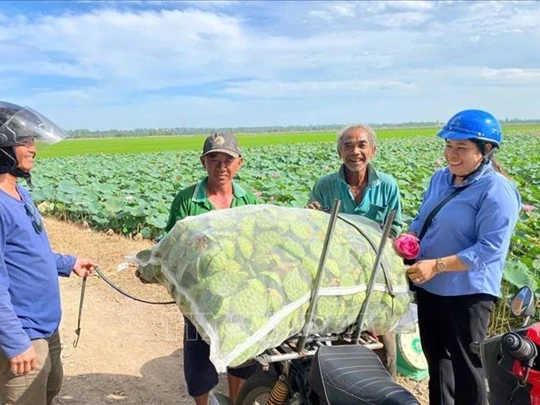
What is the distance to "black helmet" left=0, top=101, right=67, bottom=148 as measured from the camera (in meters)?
2.60

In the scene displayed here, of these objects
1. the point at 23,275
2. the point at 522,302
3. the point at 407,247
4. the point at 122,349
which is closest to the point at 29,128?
the point at 23,275

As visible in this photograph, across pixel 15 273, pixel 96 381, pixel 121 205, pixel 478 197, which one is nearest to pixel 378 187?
pixel 478 197

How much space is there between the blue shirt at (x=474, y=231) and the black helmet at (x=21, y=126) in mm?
2162

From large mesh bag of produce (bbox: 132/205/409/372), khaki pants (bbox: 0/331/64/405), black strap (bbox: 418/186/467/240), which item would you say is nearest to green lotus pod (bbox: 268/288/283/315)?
large mesh bag of produce (bbox: 132/205/409/372)

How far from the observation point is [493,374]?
75.3 inches

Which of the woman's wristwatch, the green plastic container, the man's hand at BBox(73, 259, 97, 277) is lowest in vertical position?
the green plastic container

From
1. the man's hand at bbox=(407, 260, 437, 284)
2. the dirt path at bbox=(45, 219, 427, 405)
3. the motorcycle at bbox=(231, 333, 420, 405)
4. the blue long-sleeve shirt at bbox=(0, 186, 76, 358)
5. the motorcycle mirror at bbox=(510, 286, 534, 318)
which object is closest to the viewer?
the motorcycle mirror at bbox=(510, 286, 534, 318)

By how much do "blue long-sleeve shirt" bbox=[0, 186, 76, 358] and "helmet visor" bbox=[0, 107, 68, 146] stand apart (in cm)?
30

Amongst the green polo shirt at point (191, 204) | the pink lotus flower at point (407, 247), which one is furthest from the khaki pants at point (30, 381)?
the pink lotus flower at point (407, 247)

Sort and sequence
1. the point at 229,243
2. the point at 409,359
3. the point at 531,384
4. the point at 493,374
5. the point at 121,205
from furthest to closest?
the point at 121,205, the point at 409,359, the point at 229,243, the point at 493,374, the point at 531,384

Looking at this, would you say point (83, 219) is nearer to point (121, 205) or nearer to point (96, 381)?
point (121, 205)

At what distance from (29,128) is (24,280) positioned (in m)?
0.78

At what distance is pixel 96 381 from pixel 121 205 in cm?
661

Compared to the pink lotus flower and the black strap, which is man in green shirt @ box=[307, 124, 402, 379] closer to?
the black strap
